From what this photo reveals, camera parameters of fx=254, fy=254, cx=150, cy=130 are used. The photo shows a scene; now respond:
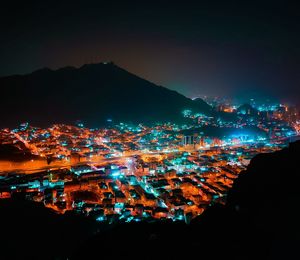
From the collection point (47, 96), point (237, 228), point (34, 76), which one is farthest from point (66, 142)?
point (34, 76)

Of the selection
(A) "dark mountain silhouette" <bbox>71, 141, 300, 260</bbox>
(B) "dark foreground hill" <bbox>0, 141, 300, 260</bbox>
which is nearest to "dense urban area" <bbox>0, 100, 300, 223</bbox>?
Answer: (B) "dark foreground hill" <bbox>0, 141, 300, 260</bbox>

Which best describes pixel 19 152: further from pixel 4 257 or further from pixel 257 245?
pixel 257 245

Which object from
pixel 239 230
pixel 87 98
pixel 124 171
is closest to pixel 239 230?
pixel 239 230

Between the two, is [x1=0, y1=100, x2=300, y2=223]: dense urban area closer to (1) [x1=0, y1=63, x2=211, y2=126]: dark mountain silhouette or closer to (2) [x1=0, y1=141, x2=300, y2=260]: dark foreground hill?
(2) [x1=0, y1=141, x2=300, y2=260]: dark foreground hill

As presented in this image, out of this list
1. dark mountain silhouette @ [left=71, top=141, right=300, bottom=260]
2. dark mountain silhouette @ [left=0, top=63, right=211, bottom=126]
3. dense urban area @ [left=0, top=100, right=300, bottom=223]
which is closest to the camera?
dark mountain silhouette @ [left=71, top=141, right=300, bottom=260]

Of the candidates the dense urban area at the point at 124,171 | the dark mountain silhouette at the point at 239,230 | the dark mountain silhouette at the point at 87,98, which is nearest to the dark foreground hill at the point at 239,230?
the dark mountain silhouette at the point at 239,230
